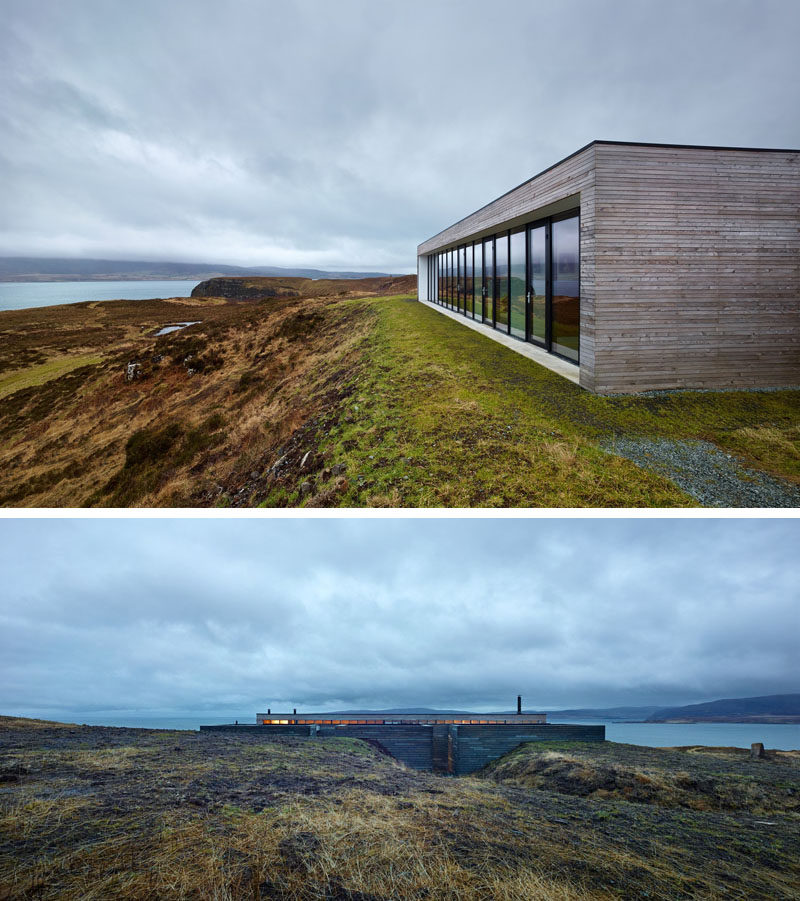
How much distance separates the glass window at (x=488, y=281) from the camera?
18.5 m

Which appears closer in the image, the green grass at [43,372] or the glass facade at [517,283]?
the glass facade at [517,283]

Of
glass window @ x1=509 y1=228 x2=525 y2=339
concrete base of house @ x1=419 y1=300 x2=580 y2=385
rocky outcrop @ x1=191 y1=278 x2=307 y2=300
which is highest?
rocky outcrop @ x1=191 y1=278 x2=307 y2=300

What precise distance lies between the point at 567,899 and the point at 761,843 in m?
3.93

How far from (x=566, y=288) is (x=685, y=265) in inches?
116

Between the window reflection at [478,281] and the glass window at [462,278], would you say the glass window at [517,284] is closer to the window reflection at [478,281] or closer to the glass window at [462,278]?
the window reflection at [478,281]

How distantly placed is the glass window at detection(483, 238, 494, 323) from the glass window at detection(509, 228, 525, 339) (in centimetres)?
237

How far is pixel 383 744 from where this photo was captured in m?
17.0

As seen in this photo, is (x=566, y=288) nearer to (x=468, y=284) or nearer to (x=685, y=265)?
(x=685, y=265)

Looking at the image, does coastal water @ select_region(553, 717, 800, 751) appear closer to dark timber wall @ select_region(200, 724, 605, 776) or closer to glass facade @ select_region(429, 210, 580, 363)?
dark timber wall @ select_region(200, 724, 605, 776)

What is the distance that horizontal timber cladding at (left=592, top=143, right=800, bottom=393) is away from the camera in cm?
920

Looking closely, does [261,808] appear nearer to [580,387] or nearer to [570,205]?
[580,387]

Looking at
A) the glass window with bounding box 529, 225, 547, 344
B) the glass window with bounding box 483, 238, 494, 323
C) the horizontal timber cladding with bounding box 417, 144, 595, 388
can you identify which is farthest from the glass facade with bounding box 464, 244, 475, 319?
the glass window with bounding box 529, 225, 547, 344

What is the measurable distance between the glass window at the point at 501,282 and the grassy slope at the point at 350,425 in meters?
1.94

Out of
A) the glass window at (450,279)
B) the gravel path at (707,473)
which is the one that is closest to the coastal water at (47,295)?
the glass window at (450,279)
